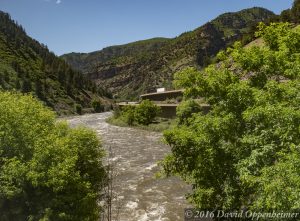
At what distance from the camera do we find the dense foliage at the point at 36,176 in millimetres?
13078

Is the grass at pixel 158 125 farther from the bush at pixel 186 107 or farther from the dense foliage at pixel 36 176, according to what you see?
the dense foliage at pixel 36 176

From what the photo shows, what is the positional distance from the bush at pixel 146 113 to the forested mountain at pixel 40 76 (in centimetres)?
5777

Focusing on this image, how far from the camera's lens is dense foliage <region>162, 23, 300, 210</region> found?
11.2 m

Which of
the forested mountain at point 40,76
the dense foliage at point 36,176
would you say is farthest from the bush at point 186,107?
the forested mountain at point 40,76

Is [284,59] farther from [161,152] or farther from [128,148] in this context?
[128,148]

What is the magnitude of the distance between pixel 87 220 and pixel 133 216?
865cm

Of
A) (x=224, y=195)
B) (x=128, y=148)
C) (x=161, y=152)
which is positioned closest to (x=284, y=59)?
(x=224, y=195)

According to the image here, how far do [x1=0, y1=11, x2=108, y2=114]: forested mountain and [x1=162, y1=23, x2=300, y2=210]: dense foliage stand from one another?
10424 centimetres

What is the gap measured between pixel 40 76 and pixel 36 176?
459 ft

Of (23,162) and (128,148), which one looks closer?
(23,162)

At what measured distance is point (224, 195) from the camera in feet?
47.2

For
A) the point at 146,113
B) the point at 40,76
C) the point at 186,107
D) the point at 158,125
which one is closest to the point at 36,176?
the point at 186,107
